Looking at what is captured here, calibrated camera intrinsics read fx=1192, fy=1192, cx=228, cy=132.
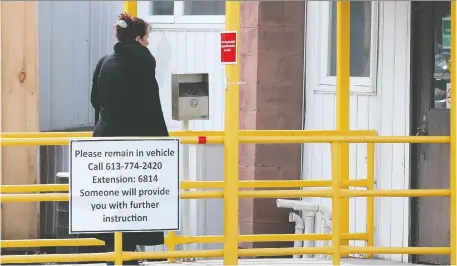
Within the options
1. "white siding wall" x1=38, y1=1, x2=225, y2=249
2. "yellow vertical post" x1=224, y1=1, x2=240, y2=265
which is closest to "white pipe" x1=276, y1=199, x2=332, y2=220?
"white siding wall" x1=38, y1=1, x2=225, y2=249

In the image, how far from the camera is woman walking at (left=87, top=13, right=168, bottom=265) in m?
8.01

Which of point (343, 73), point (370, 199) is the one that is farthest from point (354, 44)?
point (370, 199)

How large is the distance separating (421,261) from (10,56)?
493cm

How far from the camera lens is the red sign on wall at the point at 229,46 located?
309 inches

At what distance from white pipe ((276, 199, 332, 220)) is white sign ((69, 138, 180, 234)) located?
3.41 meters

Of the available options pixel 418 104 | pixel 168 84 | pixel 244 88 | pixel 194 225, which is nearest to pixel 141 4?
pixel 168 84

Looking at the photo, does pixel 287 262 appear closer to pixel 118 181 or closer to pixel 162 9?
pixel 118 181

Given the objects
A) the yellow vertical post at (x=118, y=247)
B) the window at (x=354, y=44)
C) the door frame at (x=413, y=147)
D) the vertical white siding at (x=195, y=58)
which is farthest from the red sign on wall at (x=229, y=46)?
the vertical white siding at (x=195, y=58)

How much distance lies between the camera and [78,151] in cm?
770

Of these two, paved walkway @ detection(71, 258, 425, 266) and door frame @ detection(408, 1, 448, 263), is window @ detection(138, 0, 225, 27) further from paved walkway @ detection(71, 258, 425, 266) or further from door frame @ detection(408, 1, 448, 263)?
paved walkway @ detection(71, 258, 425, 266)

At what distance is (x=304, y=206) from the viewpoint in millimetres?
11086

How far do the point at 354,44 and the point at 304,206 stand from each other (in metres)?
1.57

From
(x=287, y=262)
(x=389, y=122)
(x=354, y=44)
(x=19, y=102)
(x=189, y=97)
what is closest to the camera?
(x=287, y=262)

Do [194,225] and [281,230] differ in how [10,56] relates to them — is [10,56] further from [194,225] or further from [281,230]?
[281,230]
